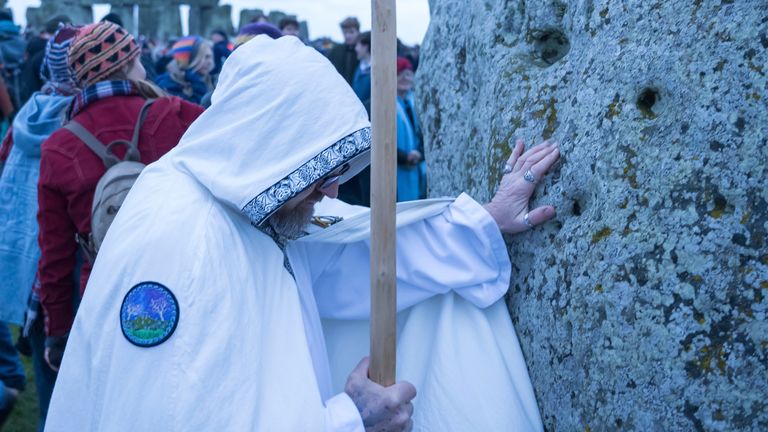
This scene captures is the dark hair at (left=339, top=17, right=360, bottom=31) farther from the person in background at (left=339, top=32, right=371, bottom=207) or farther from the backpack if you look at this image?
the backpack

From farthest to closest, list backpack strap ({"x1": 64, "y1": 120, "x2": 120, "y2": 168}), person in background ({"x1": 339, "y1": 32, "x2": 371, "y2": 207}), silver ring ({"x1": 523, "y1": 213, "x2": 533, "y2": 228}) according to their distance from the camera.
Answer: person in background ({"x1": 339, "y1": 32, "x2": 371, "y2": 207}), backpack strap ({"x1": 64, "y1": 120, "x2": 120, "y2": 168}), silver ring ({"x1": 523, "y1": 213, "x2": 533, "y2": 228})

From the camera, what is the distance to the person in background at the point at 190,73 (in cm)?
694

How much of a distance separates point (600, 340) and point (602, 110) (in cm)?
56

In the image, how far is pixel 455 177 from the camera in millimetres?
Answer: 2836

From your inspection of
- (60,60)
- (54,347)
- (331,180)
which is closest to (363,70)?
(60,60)

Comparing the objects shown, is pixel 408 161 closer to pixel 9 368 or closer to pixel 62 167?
pixel 9 368

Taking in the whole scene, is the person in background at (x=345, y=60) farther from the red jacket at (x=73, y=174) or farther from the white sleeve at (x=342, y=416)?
the white sleeve at (x=342, y=416)

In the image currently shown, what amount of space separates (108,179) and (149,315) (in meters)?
1.21

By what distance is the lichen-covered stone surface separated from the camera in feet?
5.89

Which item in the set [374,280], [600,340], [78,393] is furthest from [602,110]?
[78,393]

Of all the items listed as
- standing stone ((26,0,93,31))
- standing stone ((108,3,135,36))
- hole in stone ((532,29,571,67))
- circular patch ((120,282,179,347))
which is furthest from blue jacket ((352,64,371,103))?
standing stone ((108,3,135,36))

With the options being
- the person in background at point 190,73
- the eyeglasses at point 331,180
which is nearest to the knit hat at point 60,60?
the eyeglasses at point 331,180

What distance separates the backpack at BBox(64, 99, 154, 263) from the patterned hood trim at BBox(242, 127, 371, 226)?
0.95 metres

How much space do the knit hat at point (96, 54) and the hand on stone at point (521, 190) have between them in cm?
192
